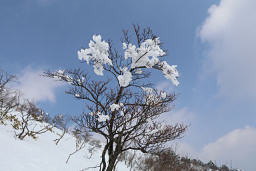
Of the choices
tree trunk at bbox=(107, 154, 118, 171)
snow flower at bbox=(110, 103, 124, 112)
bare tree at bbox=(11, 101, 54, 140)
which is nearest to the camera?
snow flower at bbox=(110, 103, 124, 112)

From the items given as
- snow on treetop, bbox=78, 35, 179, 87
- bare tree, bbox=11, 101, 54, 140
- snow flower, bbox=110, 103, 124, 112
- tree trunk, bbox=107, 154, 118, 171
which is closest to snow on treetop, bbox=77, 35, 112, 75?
snow on treetop, bbox=78, 35, 179, 87

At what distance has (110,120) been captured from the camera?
20.8 ft

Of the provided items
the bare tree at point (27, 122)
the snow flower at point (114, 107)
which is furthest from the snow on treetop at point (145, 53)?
the bare tree at point (27, 122)

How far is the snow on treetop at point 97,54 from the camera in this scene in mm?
6828

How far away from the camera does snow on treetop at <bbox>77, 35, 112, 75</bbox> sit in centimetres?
683

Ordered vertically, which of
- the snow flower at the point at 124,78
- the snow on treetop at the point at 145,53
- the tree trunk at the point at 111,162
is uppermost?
the snow on treetop at the point at 145,53

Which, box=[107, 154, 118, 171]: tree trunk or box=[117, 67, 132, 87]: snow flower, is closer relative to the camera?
box=[117, 67, 132, 87]: snow flower

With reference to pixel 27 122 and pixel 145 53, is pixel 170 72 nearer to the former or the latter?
pixel 145 53

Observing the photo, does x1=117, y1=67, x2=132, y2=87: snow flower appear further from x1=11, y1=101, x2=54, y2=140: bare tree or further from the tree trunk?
x1=11, y1=101, x2=54, y2=140: bare tree

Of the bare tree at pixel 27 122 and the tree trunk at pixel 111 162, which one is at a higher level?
the bare tree at pixel 27 122

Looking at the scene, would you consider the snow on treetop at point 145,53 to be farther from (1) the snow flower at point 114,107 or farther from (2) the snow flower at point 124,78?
(1) the snow flower at point 114,107

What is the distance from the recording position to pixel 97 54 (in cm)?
683

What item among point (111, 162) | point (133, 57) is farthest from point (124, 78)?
point (111, 162)

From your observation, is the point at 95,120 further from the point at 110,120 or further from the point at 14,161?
the point at 14,161
